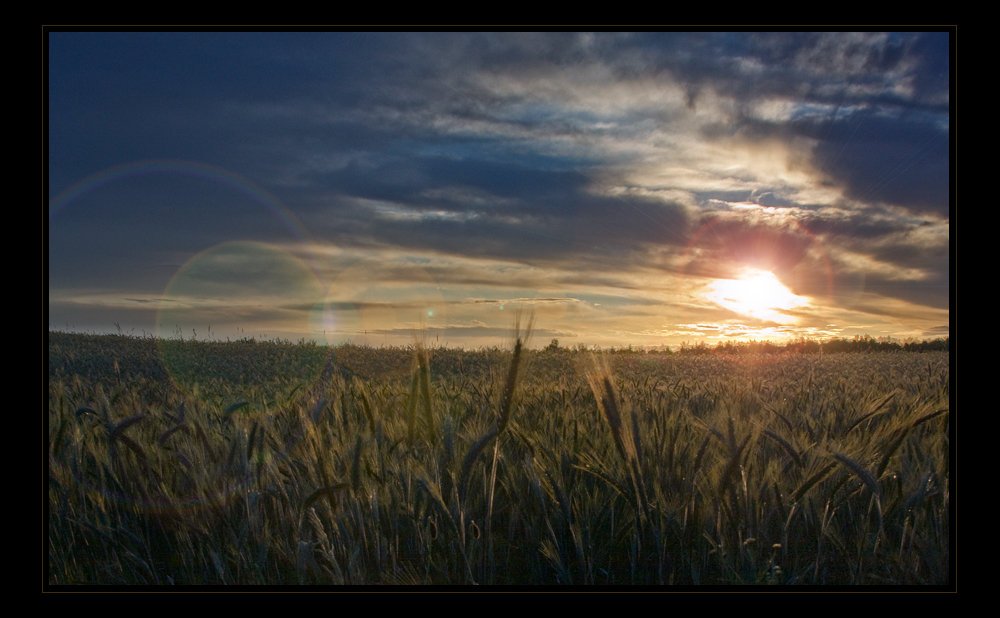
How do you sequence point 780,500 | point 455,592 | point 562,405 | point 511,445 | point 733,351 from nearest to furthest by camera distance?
point 455,592
point 780,500
point 511,445
point 562,405
point 733,351

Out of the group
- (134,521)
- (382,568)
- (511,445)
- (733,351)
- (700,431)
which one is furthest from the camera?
(733,351)

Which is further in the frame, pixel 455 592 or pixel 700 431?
pixel 700 431

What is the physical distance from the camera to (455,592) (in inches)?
67.7

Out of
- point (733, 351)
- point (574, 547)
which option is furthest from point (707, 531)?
point (733, 351)

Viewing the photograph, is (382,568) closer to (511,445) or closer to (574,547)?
(574,547)

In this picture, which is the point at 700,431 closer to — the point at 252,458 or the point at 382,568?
the point at 382,568

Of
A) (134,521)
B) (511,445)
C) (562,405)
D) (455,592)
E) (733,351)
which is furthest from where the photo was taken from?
(733,351)

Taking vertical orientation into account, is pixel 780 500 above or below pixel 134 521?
above

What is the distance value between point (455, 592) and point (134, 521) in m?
1.59

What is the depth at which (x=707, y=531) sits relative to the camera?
208 cm

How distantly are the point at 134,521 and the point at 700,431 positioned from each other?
2.81 meters
